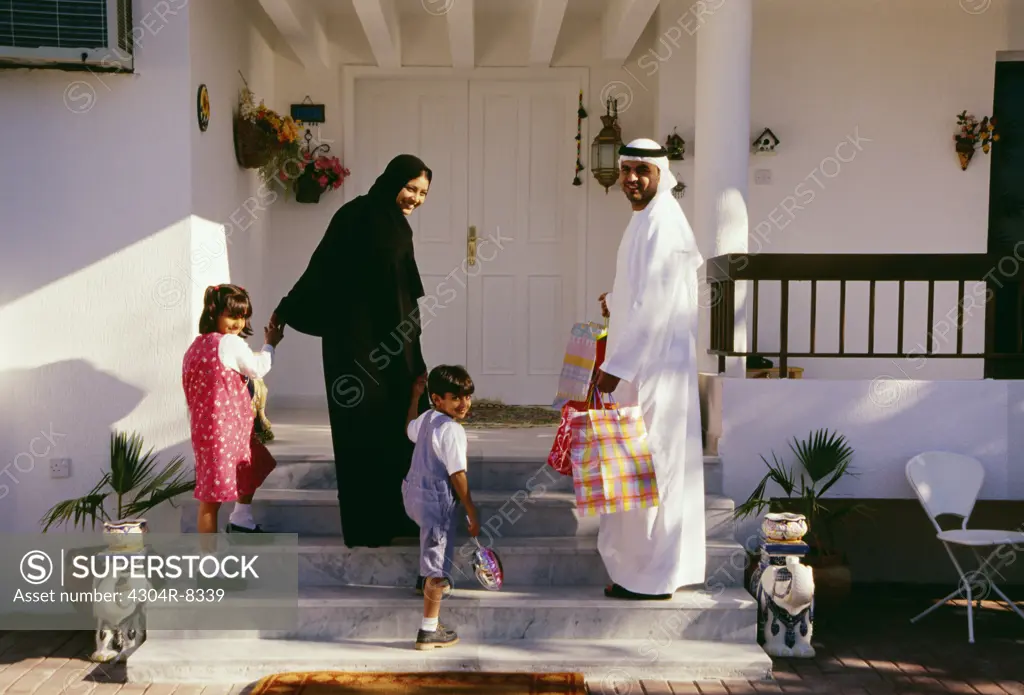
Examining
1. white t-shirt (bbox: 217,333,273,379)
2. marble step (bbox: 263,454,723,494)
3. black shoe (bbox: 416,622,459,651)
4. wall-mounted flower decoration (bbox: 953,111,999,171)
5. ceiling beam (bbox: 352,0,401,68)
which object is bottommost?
black shoe (bbox: 416,622,459,651)

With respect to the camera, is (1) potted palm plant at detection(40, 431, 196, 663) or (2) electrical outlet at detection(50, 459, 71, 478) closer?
(1) potted palm plant at detection(40, 431, 196, 663)

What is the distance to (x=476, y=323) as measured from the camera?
8.04 meters

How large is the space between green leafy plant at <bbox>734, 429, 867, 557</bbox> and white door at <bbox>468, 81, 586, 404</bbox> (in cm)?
291

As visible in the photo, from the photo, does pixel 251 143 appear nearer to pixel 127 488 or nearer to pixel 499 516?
pixel 127 488

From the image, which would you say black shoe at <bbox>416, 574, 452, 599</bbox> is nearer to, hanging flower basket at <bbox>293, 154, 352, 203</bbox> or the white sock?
the white sock

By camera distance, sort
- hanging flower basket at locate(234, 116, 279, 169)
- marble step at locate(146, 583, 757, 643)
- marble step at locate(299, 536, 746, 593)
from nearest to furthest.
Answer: marble step at locate(146, 583, 757, 643)
marble step at locate(299, 536, 746, 593)
hanging flower basket at locate(234, 116, 279, 169)

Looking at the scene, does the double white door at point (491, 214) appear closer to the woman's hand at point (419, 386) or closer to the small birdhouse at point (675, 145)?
the small birdhouse at point (675, 145)

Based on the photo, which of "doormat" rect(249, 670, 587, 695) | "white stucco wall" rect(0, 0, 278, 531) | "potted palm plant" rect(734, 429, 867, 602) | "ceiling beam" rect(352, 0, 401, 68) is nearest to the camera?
"doormat" rect(249, 670, 587, 695)

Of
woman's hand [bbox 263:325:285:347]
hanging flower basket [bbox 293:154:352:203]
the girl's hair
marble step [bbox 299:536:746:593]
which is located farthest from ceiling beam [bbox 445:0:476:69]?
marble step [bbox 299:536:746:593]

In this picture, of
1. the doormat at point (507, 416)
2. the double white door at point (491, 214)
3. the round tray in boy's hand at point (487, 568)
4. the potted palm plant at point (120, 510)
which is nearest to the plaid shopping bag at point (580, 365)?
the round tray in boy's hand at point (487, 568)

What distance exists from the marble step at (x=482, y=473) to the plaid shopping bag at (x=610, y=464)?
0.95 meters

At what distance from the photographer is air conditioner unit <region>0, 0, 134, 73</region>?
4984mm

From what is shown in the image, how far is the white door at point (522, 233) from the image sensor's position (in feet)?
26.1

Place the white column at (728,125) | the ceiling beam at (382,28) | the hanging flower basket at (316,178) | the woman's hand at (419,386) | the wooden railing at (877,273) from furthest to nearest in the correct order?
the hanging flower basket at (316,178) → the ceiling beam at (382,28) → the white column at (728,125) → the wooden railing at (877,273) → the woman's hand at (419,386)
